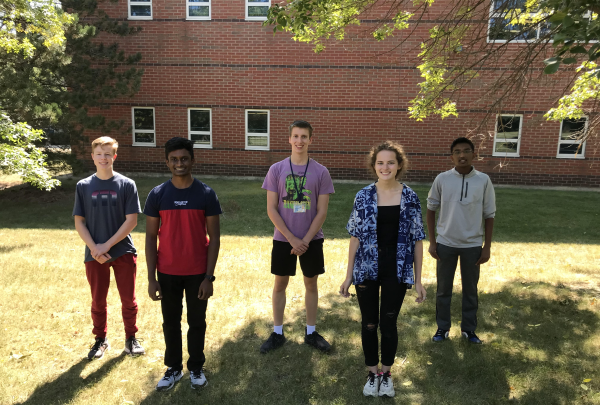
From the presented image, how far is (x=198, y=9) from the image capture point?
14.5 meters

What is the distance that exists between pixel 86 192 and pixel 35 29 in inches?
307

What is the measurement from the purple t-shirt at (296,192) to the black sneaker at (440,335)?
1.57m

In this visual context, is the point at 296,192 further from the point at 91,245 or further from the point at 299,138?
the point at 91,245

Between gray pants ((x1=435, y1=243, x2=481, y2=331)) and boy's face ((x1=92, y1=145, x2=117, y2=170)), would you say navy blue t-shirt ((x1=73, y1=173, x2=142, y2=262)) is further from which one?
gray pants ((x1=435, y1=243, x2=481, y2=331))

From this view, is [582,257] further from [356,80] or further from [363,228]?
[356,80]

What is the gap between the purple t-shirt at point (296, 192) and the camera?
3754mm

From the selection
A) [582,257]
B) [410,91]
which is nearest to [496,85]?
[582,257]

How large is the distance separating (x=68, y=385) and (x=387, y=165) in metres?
3.00

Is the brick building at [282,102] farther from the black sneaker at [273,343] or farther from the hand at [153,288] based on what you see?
the hand at [153,288]

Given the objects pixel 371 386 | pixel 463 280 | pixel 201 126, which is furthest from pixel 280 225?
pixel 201 126

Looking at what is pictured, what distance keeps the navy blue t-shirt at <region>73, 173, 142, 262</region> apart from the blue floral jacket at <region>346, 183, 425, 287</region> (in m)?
1.88

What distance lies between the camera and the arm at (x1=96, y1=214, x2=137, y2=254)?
3.52m

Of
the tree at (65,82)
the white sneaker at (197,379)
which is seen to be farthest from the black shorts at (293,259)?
the tree at (65,82)

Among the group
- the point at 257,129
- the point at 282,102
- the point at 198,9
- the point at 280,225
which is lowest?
the point at 280,225
